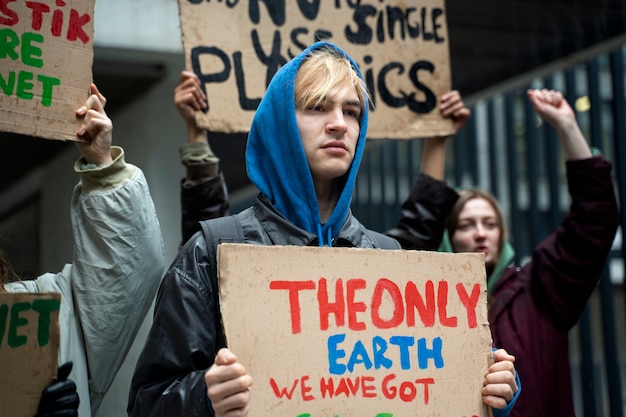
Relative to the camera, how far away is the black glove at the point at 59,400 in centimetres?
221

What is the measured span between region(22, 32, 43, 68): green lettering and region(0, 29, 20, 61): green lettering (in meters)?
0.02

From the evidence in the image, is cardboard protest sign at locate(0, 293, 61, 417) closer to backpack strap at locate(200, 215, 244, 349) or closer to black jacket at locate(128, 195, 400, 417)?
black jacket at locate(128, 195, 400, 417)

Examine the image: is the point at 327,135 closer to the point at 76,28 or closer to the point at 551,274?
the point at 76,28

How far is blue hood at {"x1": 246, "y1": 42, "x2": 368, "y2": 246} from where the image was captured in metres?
2.15

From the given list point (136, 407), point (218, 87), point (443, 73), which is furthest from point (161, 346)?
A: point (443, 73)

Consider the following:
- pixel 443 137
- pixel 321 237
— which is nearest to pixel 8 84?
pixel 321 237

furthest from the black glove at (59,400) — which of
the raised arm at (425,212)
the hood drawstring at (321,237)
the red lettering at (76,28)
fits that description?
the raised arm at (425,212)

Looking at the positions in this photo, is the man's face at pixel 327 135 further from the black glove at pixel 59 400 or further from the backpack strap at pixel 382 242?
the black glove at pixel 59 400

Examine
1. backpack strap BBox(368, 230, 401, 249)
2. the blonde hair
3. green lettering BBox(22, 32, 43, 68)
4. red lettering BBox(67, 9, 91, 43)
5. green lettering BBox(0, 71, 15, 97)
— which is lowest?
backpack strap BBox(368, 230, 401, 249)

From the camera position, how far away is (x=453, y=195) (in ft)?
11.0

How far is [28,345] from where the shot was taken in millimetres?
2232

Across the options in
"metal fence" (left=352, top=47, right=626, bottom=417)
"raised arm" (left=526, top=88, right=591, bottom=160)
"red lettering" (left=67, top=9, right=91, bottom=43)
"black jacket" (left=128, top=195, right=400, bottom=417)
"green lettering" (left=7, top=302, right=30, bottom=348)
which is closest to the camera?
"black jacket" (left=128, top=195, right=400, bottom=417)

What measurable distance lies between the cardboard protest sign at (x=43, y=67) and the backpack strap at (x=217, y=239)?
2.23 feet

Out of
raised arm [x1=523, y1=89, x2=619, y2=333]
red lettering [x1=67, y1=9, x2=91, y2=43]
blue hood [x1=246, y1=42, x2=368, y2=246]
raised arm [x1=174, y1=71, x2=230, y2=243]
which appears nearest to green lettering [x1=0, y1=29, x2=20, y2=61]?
red lettering [x1=67, y1=9, x2=91, y2=43]
